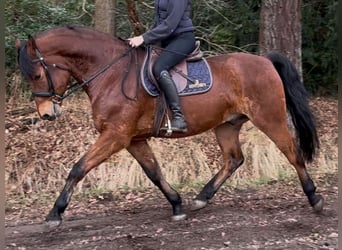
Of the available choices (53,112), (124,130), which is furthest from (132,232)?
(53,112)

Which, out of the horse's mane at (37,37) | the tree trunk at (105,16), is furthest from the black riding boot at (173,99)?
the tree trunk at (105,16)

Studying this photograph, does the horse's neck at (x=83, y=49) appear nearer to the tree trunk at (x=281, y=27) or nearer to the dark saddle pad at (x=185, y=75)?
the dark saddle pad at (x=185, y=75)

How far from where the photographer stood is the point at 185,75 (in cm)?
620

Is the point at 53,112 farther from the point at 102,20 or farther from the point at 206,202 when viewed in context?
the point at 102,20

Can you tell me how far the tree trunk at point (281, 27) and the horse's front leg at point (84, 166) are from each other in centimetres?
484

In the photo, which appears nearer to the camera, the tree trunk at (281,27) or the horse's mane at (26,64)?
the horse's mane at (26,64)

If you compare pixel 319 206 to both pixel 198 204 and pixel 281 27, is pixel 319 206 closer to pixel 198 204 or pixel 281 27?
pixel 198 204

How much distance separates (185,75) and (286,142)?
1.40m

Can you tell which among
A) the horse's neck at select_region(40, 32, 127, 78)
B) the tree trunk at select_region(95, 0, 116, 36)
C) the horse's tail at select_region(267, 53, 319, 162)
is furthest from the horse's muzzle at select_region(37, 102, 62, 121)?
the tree trunk at select_region(95, 0, 116, 36)

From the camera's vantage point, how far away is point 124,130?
591cm

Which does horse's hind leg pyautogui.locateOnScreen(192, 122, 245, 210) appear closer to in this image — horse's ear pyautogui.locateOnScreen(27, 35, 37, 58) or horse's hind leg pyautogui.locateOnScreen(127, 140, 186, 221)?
horse's hind leg pyautogui.locateOnScreen(127, 140, 186, 221)

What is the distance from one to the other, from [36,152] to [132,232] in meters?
3.69

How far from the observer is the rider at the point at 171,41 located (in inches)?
235

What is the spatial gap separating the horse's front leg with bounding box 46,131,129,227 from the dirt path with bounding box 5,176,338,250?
0.94 ft
